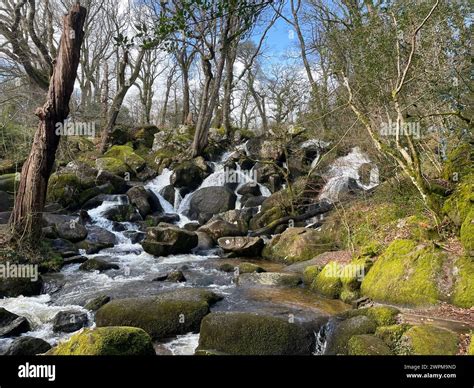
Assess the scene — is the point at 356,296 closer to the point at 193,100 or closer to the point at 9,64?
the point at 9,64

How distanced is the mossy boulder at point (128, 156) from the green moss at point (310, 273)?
47.4ft

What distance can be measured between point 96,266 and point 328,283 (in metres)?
6.48

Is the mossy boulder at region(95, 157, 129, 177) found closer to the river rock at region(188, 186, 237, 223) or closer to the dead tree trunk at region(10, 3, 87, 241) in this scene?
the river rock at region(188, 186, 237, 223)

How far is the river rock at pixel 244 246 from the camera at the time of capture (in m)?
12.9

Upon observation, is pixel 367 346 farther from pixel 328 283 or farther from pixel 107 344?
pixel 328 283

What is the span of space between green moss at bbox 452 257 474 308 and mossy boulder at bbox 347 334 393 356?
1.86 metres

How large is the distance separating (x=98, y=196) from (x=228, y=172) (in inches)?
259

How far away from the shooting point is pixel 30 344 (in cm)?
599

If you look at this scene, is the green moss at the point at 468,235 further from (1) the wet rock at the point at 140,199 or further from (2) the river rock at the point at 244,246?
(1) the wet rock at the point at 140,199

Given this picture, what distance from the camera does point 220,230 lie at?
48.0 ft

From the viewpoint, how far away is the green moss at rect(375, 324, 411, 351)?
523cm

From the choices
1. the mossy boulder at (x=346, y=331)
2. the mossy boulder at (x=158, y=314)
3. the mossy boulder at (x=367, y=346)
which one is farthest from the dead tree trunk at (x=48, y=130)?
the mossy boulder at (x=367, y=346)
